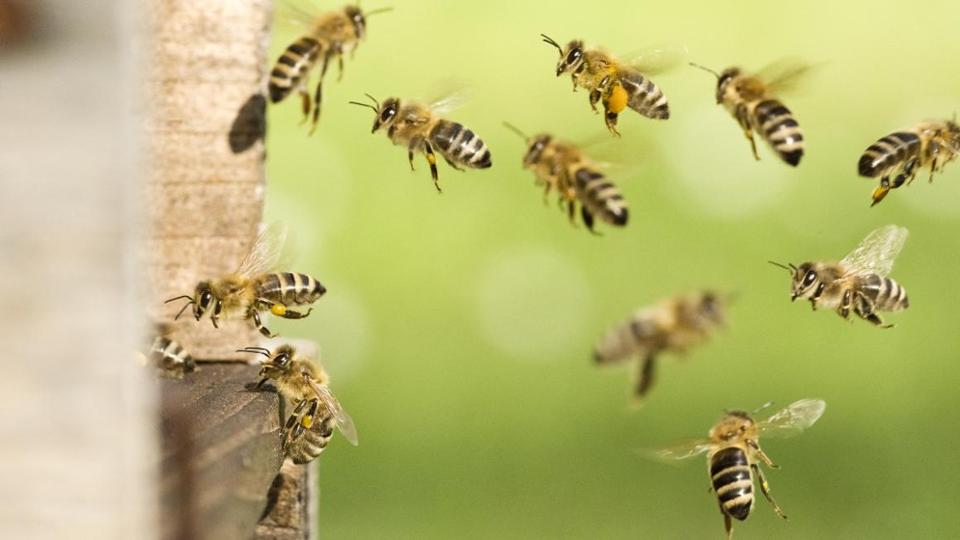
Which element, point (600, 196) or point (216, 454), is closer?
point (216, 454)

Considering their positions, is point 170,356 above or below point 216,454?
above

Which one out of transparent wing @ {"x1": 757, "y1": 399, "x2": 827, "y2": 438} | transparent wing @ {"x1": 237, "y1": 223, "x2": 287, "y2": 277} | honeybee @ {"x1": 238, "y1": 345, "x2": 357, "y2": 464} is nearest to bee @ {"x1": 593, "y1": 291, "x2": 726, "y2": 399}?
honeybee @ {"x1": 238, "y1": 345, "x2": 357, "y2": 464}

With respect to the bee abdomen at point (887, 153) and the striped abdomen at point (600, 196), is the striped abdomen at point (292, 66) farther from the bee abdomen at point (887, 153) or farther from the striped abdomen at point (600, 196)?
the bee abdomen at point (887, 153)

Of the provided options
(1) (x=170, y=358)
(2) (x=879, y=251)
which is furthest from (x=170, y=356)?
(2) (x=879, y=251)

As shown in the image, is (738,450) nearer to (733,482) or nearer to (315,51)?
(733,482)

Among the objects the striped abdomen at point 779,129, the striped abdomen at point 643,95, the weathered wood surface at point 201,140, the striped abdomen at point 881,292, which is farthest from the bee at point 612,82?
the weathered wood surface at point 201,140

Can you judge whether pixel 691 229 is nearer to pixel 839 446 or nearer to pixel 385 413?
pixel 839 446

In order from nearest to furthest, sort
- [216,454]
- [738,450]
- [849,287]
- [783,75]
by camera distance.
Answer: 1. [216,454]
2. [738,450]
3. [849,287]
4. [783,75]

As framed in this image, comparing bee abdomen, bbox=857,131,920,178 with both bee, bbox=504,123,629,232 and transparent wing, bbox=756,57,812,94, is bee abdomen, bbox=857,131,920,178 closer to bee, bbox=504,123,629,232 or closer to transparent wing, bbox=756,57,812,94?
transparent wing, bbox=756,57,812,94
